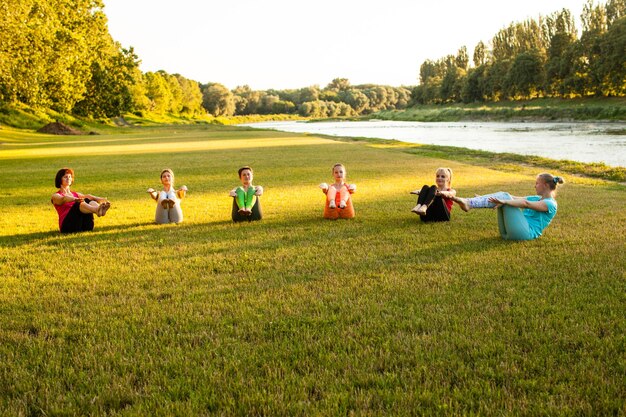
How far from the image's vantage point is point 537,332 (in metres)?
4.67

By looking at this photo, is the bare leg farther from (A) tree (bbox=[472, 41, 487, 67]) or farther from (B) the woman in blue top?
(A) tree (bbox=[472, 41, 487, 67])

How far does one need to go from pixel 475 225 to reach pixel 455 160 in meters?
17.2

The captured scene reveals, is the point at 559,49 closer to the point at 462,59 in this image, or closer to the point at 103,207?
the point at 462,59

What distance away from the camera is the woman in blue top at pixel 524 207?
311 inches

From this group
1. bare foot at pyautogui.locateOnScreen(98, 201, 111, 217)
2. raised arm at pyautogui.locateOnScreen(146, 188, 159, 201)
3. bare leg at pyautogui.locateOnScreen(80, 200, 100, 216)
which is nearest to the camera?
bare foot at pyautogui.locateOnScreen(98, 201, 111, 217)

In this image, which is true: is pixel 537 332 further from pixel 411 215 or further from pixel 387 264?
pixel 411 215

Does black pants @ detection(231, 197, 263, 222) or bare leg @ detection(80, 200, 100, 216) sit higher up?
bare leg @ detection(80, 200, 100, 216)

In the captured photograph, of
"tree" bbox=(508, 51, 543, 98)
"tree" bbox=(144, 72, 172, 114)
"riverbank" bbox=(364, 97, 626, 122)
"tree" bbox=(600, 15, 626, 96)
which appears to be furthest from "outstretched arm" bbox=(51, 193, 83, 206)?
"tree" bbox=(144, 72, 172, 114)

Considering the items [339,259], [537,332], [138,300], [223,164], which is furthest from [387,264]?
[223,164]

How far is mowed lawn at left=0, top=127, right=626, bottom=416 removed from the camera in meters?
3.76

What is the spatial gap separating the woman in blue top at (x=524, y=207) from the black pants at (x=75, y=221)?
6.60m

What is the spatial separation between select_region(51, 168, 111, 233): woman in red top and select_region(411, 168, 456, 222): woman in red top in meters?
5.67

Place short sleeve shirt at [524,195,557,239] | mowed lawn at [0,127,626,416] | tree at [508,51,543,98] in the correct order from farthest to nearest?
tree at [508,51,543,98] < short sleeve shirt at [524,195,557,239] < mowed lawn at [0,127,626,416]

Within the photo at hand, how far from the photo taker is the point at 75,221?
9.66 meters
